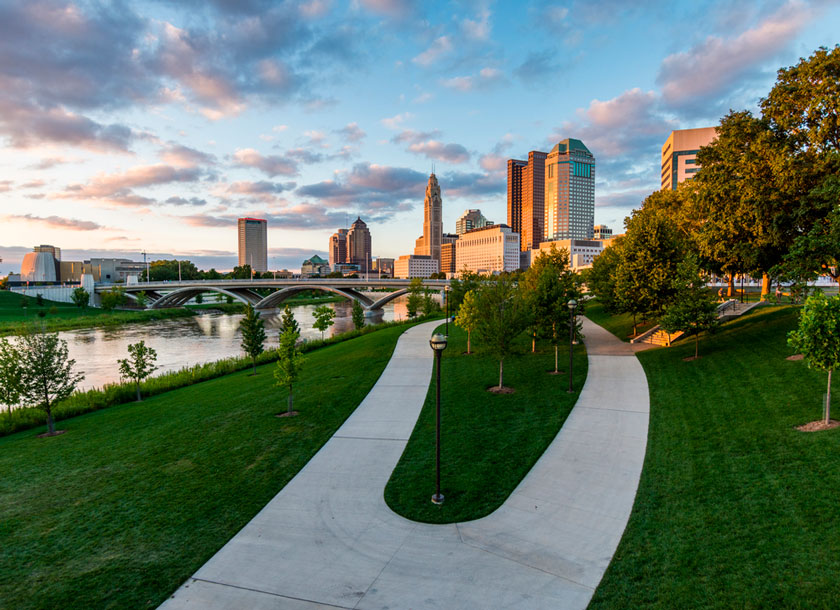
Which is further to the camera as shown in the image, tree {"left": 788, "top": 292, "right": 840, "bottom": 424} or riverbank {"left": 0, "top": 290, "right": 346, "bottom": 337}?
riverbank {"left": 0, "top": 290, "right": 346, "bottom": 337}

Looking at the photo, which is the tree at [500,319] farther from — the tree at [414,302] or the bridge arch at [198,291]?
the bridge arch at [198,291]

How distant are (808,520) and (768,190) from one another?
702 inches

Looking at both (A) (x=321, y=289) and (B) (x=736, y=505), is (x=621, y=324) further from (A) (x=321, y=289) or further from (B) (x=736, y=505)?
(A) (x=321, y=289)

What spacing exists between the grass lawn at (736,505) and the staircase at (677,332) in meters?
9.59

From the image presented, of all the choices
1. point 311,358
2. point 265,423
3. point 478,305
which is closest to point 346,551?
point 265,423

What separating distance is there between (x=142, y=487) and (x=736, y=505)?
490 inches

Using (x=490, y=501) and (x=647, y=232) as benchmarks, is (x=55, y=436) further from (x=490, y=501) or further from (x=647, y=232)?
(x=647, y=232)

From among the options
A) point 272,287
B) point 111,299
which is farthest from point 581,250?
point 111,299

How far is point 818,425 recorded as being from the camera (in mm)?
10641

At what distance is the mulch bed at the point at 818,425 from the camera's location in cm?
1045

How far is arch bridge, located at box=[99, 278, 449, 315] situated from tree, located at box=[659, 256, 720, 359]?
5244 centimetres

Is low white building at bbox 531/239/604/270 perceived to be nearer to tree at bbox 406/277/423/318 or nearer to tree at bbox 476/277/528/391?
tree at bbox 406/277/423/318

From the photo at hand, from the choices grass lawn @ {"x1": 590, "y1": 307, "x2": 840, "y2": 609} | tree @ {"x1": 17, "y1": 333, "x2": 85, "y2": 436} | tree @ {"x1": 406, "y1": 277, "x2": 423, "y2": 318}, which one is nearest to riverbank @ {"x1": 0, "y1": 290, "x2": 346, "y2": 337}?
tree @ {"x1": 406, "y1": 277, "x2": 423, "y2": 318}

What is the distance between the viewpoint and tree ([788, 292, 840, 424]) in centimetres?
1016
